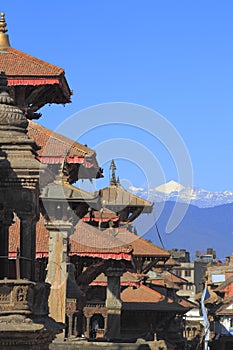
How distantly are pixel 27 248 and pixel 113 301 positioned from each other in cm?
2169

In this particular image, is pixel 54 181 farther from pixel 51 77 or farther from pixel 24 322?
pixel 51 77

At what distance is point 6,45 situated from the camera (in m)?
37.3

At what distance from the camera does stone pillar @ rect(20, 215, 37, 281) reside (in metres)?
20.8

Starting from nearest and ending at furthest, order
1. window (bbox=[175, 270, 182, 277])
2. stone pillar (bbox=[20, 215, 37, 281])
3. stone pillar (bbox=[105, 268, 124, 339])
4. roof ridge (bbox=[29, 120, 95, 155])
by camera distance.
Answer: stone pillar (bbox=[20, 215, 37, 281]), roof ridge (bbox=[29, 120, 95, 155]), stone pillar (bbox=[105, 268, 124, 339]), window (bbox=[175, 270, 182, 277])

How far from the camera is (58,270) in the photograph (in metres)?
27.1

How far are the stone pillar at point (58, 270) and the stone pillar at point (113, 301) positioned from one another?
39.8ft

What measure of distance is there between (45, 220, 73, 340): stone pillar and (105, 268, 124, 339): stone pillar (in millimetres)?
12125

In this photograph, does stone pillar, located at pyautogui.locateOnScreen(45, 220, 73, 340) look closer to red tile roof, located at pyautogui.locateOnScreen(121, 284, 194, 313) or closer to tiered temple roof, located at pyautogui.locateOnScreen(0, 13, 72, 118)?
tiered temple roof, located at pyautogui.locateOnScreen(0, 13, 72, 118)

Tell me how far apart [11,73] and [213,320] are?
65518 millimetres

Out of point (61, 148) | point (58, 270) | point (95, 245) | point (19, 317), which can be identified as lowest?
point (19, 317)

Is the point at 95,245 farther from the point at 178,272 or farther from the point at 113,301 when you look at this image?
the point at 178,272

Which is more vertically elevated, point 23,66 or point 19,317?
point 23,66

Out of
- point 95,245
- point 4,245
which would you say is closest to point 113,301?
point 95,245

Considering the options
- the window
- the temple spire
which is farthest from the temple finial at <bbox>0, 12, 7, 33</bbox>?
the window
